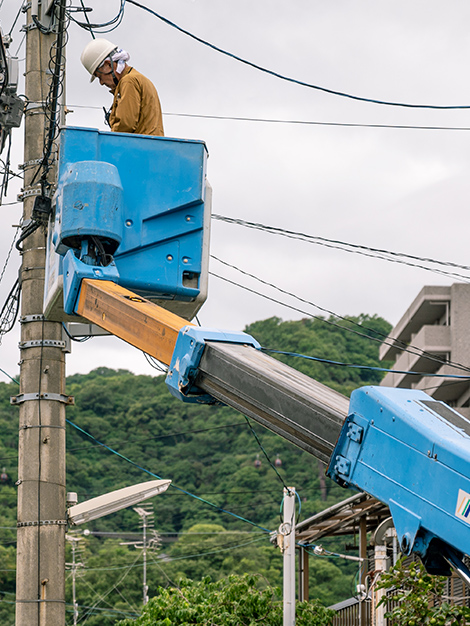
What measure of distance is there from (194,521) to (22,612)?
241 ft

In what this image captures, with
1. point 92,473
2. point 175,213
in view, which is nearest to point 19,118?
point 175,213

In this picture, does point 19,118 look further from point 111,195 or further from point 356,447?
point 356,447

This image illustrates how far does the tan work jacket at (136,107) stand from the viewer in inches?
340

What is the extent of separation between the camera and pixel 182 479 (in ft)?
278

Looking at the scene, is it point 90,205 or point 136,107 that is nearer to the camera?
point 90,205

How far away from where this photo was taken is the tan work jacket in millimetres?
8641

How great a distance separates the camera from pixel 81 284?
746 cm

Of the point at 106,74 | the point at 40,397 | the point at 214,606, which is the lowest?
the point at 214,606

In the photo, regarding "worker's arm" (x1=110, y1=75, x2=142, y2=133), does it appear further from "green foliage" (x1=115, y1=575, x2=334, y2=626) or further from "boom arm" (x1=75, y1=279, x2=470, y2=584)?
"green foliage" (x1=115, y1=575, x2=334, y2=626)

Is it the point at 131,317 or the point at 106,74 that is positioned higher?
the point at 106,74

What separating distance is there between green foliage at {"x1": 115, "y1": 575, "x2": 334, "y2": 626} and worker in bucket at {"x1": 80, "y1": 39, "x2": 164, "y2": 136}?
6384 millimetres

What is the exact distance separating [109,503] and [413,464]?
8.03 meters

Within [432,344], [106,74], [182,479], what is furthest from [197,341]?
[182,479]

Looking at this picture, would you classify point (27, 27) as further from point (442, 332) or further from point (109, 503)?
point (442, 332)
